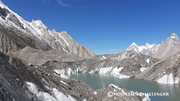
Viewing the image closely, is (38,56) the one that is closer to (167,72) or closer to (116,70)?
(116,70)

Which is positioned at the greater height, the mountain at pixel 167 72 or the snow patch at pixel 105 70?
the snow patch at pixel 105 70

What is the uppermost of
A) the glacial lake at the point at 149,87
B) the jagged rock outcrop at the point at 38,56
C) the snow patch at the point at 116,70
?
the jagged rock outcrop at the point at 38,56

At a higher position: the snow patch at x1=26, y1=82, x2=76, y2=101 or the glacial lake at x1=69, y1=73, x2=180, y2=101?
the glacial lake at x1=69, y1=73, x2=180, y2=101

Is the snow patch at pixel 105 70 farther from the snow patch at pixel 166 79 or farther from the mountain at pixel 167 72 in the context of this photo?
the snow patch at pixel 166 79

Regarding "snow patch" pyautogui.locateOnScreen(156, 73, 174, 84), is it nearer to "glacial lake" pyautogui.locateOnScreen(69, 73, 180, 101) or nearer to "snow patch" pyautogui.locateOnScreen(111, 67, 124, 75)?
"glacial lake" pyautogui.locateOnScreen(69, 73, 180, 101)

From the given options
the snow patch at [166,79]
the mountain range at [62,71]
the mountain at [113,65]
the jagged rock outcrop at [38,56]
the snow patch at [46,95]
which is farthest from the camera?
the jagged rock outcrop at [38,56]

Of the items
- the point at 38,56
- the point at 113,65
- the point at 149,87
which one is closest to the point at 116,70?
the point at 113,65

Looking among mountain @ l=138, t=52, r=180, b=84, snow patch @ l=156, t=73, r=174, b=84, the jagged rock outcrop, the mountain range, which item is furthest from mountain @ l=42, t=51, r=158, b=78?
snow patch @ l=156, t=73, r=174, b=84

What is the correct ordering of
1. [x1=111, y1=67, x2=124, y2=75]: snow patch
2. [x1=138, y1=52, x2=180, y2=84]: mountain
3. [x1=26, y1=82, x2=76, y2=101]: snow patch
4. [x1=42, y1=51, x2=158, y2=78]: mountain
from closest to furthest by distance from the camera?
[x1=26, y1=82, x2=76, y2=101]: snow patch → [x1=138, y1=52, x2=180, y2=84]: mountain → [x1=42, y1=51, x2=158, y2=78]: mountain → [x1=111, y1=67, x2=124, y2=75]: snow patch

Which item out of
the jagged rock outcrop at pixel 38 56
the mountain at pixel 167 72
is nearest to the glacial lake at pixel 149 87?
the mountain at pixel 167 72

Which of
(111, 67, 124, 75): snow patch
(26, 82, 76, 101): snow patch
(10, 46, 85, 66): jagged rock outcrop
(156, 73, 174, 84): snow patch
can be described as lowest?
(26, 82, 76, 101): snow patch

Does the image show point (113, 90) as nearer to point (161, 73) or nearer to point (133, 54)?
point (161, 73)
